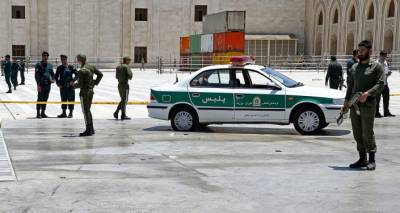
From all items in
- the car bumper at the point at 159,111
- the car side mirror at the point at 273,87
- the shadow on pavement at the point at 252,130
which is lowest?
the shadow on pavement at the point at 252,130

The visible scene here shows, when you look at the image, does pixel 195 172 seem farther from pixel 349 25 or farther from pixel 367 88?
pixel 349 25

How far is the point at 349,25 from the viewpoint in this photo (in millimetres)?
58312

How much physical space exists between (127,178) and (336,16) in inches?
2234

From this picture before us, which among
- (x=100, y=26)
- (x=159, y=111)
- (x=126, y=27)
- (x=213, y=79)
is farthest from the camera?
(x=126, y=27)

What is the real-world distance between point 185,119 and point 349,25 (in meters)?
47.9

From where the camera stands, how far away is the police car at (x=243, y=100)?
12.8m

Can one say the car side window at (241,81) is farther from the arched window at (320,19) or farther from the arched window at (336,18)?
the arched window at (320,19)

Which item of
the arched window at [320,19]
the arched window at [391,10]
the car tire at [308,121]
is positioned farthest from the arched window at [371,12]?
the car tire at [308,121]

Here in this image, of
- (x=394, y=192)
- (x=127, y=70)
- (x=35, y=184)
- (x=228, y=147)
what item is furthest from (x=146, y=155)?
(x=127, y=70)

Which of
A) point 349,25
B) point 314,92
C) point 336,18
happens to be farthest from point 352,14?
point 314,92

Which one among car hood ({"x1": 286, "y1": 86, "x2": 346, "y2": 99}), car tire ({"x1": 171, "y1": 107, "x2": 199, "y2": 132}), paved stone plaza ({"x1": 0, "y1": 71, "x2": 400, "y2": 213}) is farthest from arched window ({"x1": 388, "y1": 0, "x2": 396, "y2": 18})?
car tire ({"x1": 171, "y1": 107, "x2": 199, "y2": 132})

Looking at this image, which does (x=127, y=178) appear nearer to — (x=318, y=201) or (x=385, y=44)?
(x=318, y=201)

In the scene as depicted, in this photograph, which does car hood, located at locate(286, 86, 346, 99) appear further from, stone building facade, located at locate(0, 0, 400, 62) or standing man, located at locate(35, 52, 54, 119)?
stone building facade, located at locate(0, 0, 400, 62)

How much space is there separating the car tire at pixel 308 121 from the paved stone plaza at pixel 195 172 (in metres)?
0.25
